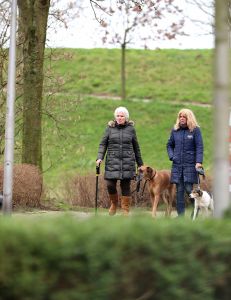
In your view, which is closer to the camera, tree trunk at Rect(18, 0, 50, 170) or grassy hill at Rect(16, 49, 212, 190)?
tree trunk at Rect(18, 0, 50, 170)

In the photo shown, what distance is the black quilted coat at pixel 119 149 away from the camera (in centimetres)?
1500

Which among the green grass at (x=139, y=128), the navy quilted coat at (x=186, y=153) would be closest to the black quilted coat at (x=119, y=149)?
the navy quilted coat at (x=186, y=153)

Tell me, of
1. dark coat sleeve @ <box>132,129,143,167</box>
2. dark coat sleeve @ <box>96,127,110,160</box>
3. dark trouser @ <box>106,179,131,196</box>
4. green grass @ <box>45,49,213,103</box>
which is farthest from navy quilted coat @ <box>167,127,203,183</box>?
Answer: green grass @ <box>45,49,213,103</box>

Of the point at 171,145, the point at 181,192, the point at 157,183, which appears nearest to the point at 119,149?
the point at 171,145

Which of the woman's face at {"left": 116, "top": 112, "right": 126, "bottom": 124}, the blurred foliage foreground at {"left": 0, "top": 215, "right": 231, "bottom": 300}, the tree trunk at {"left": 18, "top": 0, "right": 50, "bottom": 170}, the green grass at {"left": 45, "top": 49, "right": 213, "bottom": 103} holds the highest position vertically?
the green grass at {"left": 45, "top": 49, "right": 213, "bottom": 103}

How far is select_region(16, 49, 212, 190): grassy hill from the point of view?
34.6 metres

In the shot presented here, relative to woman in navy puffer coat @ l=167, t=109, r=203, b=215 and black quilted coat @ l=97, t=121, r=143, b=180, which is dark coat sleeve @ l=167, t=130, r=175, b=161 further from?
black quilted coat @ l=97, t=121, r=143, b=180

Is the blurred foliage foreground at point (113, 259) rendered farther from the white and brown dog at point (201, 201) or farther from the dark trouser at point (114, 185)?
the white and brown dog at point (201, 201)

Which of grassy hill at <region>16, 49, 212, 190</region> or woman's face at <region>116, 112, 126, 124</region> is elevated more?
grassy hill at <region>16, 49, 212, 190</region>

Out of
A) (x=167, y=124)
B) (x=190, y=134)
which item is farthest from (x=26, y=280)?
(x=167, y=124)

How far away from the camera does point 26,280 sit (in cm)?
514

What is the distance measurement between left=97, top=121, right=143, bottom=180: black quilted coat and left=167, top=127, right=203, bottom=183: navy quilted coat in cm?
68

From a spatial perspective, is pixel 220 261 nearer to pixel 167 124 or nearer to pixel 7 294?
pixel 7 294

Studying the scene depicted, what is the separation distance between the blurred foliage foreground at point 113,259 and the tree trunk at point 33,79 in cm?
1425
